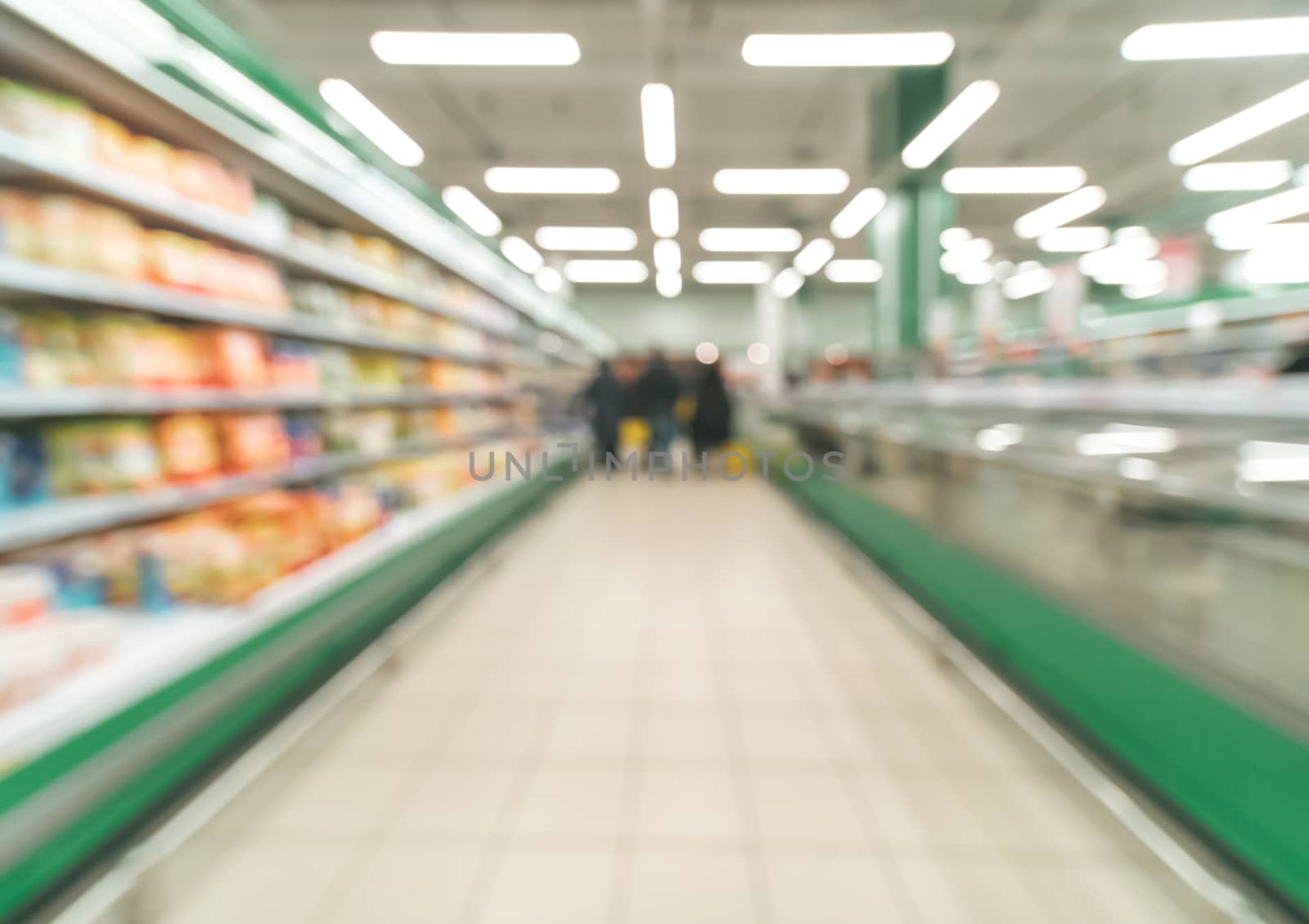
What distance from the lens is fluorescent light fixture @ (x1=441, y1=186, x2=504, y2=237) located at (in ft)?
29.5

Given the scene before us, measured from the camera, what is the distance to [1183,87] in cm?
593

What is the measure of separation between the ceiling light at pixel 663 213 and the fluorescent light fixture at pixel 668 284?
11.5 ft

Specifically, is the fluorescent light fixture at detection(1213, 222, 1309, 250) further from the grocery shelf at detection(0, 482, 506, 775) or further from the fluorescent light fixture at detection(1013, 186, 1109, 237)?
the fluorescent light fixture at detection(1013, 186, 1109, 237)

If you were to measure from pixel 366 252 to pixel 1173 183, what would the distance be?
10.5 meters

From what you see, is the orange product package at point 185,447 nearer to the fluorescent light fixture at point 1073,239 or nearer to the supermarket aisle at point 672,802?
the supermarket aisle at point 672,802

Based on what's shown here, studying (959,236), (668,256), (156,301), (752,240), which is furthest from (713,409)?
(156,301)

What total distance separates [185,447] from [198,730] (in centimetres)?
87

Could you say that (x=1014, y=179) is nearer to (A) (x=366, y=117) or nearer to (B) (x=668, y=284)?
(A) (x=366, y=117)

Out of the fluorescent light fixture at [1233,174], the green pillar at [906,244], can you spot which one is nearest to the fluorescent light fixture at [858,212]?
the green pillar at [906,244]

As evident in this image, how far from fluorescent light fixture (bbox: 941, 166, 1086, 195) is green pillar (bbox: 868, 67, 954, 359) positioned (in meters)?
1.34

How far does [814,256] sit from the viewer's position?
476 inches

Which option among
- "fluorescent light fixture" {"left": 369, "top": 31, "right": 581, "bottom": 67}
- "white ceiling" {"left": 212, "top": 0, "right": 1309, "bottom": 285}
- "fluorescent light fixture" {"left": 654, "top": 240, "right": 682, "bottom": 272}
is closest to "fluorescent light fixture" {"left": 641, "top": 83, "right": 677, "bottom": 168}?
"white ceiling" {"left": 212, "top": 0, "right": 1309, "bottom": 285}

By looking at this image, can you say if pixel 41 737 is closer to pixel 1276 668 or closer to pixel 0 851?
pixel 0 851

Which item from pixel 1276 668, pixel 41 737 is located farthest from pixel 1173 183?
pixel 41 737
